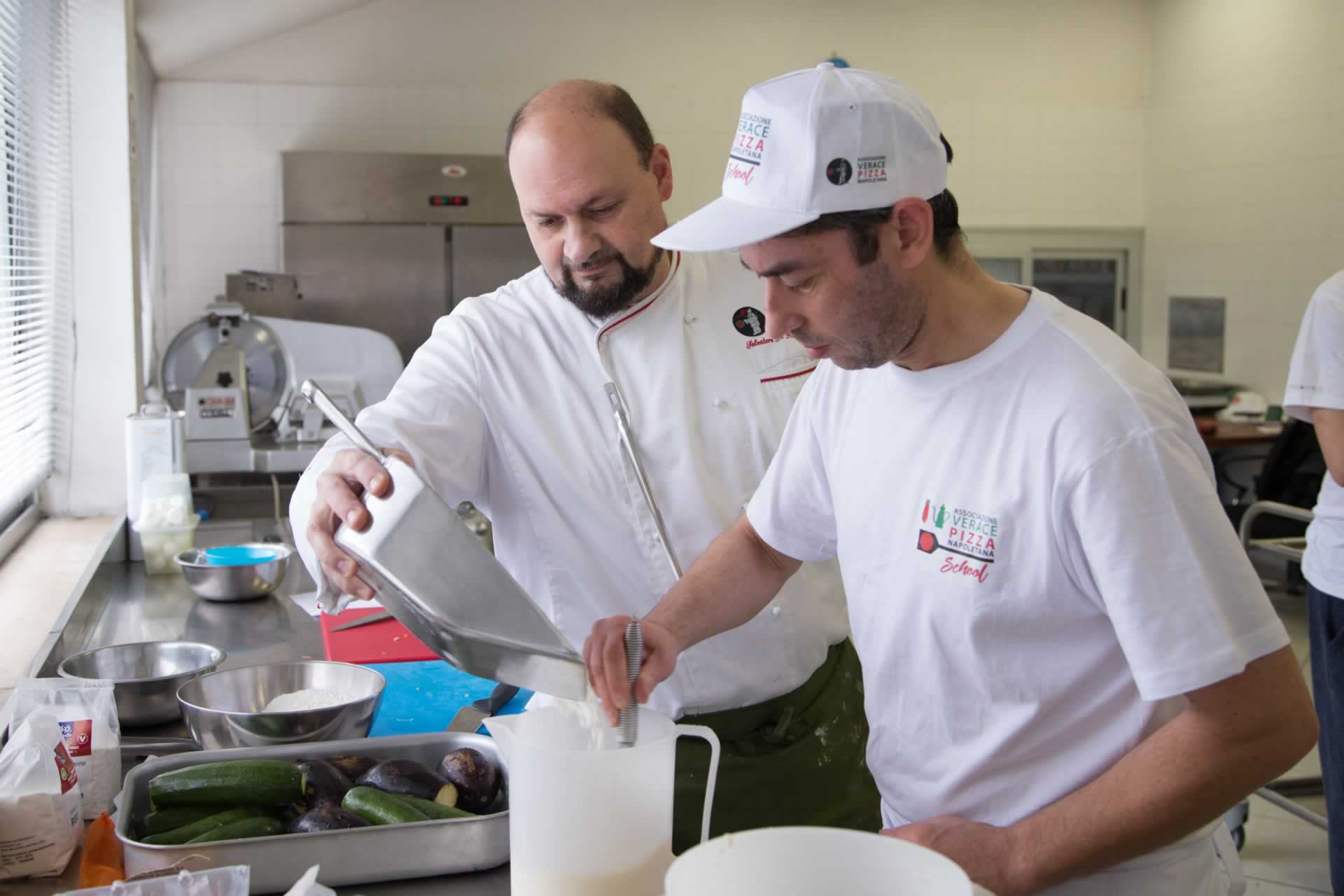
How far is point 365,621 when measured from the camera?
8.03 ft

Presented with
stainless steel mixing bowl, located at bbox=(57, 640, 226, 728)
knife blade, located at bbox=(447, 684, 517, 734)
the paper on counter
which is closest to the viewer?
knife blade, located at bbox=(447, 684, 517, 734)

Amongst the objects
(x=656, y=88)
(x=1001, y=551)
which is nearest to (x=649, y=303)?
(x=1001, y=551)

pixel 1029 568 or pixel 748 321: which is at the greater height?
pixel 748 321

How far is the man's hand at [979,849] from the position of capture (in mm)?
1130

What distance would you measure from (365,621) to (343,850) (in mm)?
1241

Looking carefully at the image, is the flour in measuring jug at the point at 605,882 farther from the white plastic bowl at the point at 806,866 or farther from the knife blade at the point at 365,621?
the knife blade at the point at 365,621

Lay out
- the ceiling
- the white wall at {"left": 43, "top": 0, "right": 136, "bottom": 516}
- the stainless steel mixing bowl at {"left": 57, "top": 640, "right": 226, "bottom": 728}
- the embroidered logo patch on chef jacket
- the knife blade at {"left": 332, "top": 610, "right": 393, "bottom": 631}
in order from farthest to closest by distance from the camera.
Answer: the ceiling < the white wall at {"left": 43, "top": 0, "right": 136, "bottom": 516} < the knife blade at {"left": 332, "top": 610, "right": 393, "bottom": 631} < the embroidered logo patch on chef jacket < the stainless steel mixing bowl at {"left": 57, "top": 640, "right": 226, "bottom": 728}

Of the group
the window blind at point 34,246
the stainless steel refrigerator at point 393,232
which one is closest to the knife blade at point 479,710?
the window blind at point 34,246

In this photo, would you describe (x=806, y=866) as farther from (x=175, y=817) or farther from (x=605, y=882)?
(x=175, y=817)

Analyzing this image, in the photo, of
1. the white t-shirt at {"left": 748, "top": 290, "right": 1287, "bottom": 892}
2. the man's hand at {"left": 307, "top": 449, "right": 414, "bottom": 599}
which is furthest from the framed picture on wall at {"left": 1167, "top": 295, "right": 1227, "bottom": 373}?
the man's hand at {"left": 307, "top": 449, "right": 414, "bottom": 599}

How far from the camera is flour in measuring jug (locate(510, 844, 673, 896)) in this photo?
106 centimetres

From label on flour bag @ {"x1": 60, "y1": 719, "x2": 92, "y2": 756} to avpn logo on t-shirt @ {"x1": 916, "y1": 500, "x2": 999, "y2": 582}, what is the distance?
98 centimetres

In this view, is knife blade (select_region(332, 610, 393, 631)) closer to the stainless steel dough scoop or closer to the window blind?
the window blind

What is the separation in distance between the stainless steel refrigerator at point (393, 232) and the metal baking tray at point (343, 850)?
15.7ft
